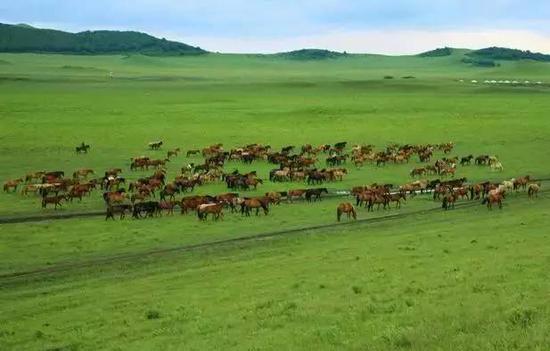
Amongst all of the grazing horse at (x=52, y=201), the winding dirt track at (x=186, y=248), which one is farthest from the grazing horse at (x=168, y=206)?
the winding dirt track at (x=186, y=248)

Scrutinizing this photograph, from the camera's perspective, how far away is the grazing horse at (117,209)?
23234 mm

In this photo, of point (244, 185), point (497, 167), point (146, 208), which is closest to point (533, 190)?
point (497, 167)

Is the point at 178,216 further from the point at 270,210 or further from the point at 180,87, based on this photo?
the point at 180,87

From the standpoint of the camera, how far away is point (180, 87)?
87.1 metres

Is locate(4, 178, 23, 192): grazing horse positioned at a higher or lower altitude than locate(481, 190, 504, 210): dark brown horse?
lower

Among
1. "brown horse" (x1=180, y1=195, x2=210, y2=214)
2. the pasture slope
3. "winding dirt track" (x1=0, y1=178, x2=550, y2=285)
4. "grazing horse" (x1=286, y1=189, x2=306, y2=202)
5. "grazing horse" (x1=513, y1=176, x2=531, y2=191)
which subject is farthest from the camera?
"grazing horse" (x1=513, y1=176, x2=531, y2=191)

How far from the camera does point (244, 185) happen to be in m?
28.8

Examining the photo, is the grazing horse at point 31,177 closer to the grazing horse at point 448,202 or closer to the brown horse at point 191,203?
the brown horse at point 191,203

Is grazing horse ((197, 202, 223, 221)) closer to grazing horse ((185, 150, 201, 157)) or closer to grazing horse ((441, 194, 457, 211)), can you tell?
grazing horse ((441, 194, 457, 211))

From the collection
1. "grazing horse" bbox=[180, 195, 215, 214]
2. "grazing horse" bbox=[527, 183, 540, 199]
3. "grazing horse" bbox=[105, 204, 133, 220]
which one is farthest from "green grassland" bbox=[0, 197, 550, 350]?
"grazing horse" bbox=[527, 183, 540, 199]

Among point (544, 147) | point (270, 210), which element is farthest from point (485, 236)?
point (544, 147)

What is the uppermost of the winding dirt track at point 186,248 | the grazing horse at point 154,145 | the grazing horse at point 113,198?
the grazing horse at point 154,145

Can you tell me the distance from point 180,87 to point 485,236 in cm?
7118

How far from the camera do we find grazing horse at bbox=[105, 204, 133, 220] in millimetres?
23234
